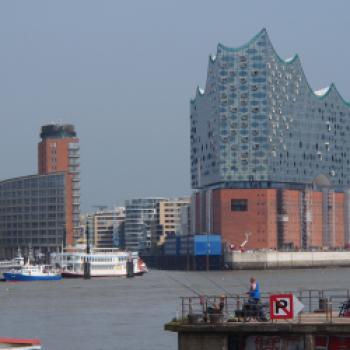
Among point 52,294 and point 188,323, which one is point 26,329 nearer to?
point 188,323

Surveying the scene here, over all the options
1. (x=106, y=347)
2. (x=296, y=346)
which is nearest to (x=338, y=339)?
(x=296, y=346)

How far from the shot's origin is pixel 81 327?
7638 centimetres

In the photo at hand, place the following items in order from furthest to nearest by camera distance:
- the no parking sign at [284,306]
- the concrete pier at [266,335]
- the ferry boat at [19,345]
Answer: the ferry boat at [19,345] → the no parking sign at [284,306] → the concrete pier at [266,335]

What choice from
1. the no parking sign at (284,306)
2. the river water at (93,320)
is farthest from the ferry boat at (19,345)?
the river water at (93,320)

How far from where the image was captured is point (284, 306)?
126 ft

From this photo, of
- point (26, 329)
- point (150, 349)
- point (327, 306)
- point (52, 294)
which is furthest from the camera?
point (52, 294)

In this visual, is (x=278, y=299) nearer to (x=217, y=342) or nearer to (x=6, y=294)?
(x=217, y=342)

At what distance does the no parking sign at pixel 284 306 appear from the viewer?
1505 inches

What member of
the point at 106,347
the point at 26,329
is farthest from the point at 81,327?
the point at 106,347

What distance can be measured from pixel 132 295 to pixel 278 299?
8992cm

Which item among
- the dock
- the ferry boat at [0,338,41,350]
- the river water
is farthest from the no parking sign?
the river water

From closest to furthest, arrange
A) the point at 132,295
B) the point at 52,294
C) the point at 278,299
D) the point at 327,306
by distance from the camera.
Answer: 1. the point at 278,299
2. the point at 327,306
3. the point at 132,295
4. the point at 52,294

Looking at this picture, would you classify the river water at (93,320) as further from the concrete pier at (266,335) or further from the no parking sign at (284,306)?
the no parking sign at (284,306)

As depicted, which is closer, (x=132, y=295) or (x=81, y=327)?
(x=81, y=327)
